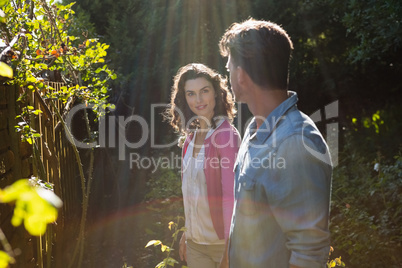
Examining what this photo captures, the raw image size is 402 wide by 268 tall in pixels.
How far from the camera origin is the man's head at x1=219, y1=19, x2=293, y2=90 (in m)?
1.93

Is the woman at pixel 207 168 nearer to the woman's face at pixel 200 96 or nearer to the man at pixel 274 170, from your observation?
the woman's face at pixel 200 96

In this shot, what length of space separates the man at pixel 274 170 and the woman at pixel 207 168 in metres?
1.01

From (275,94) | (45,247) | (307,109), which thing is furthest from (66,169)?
(307,109)

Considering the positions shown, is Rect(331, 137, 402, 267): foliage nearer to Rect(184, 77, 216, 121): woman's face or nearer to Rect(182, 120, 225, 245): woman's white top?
Rect(182, 120, 225, 245): woman's white top

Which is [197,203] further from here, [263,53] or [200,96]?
[263,53]

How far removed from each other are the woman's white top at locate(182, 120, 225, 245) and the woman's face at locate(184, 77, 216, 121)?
0.84 ft

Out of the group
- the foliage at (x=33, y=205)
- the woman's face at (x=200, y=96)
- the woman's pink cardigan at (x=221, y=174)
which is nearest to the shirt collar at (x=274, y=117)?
the woman's pink cardigan at (x=221, y=174)

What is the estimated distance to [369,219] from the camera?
5.44 m

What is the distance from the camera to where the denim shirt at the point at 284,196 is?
1.73m

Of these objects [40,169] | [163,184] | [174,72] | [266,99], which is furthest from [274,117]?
[174,72]

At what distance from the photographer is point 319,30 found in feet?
30.9

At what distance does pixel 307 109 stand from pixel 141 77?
11.6 feet

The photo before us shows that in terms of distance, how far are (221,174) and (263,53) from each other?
4.69 ft

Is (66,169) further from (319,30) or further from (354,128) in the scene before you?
(354,128)
